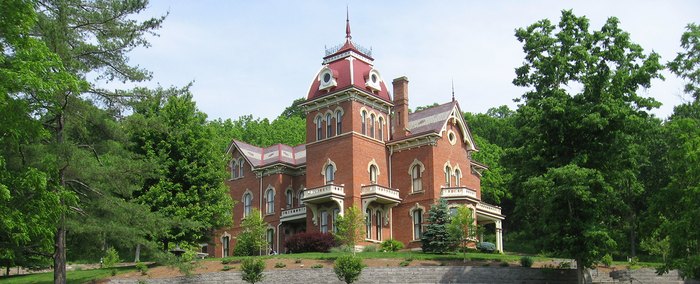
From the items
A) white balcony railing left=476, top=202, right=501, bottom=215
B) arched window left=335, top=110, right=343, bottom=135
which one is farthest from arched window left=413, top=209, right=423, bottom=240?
arched window left=335, top=110, right=343, bottom=135

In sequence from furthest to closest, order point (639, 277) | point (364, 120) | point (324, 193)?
point (364, 120)
point (324, 193)
point (639, 277)

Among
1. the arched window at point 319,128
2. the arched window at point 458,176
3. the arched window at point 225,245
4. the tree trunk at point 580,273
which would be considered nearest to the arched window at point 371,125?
the arched window at point 319,128

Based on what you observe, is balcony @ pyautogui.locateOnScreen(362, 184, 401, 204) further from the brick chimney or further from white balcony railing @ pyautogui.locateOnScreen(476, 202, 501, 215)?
white balcony railing @ pyautogui.locateOnScreen(476, 202, 501, 215)

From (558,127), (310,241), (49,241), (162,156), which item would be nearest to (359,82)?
(310,241)

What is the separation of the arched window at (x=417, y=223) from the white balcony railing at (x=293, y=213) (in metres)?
7.13

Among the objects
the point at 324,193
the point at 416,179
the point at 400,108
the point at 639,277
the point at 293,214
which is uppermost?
the point at 400,108

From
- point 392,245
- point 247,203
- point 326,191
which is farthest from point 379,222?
point 247,203

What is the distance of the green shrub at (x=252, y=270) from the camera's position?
34.7m

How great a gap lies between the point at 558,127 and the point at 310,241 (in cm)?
1598

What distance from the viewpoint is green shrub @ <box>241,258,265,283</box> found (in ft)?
114

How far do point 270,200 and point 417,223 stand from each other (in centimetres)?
1116

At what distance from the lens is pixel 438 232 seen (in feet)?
140

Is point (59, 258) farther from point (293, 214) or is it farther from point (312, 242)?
point (293, 214)

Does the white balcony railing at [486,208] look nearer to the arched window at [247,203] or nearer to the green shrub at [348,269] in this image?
the arched window at [247,203]
